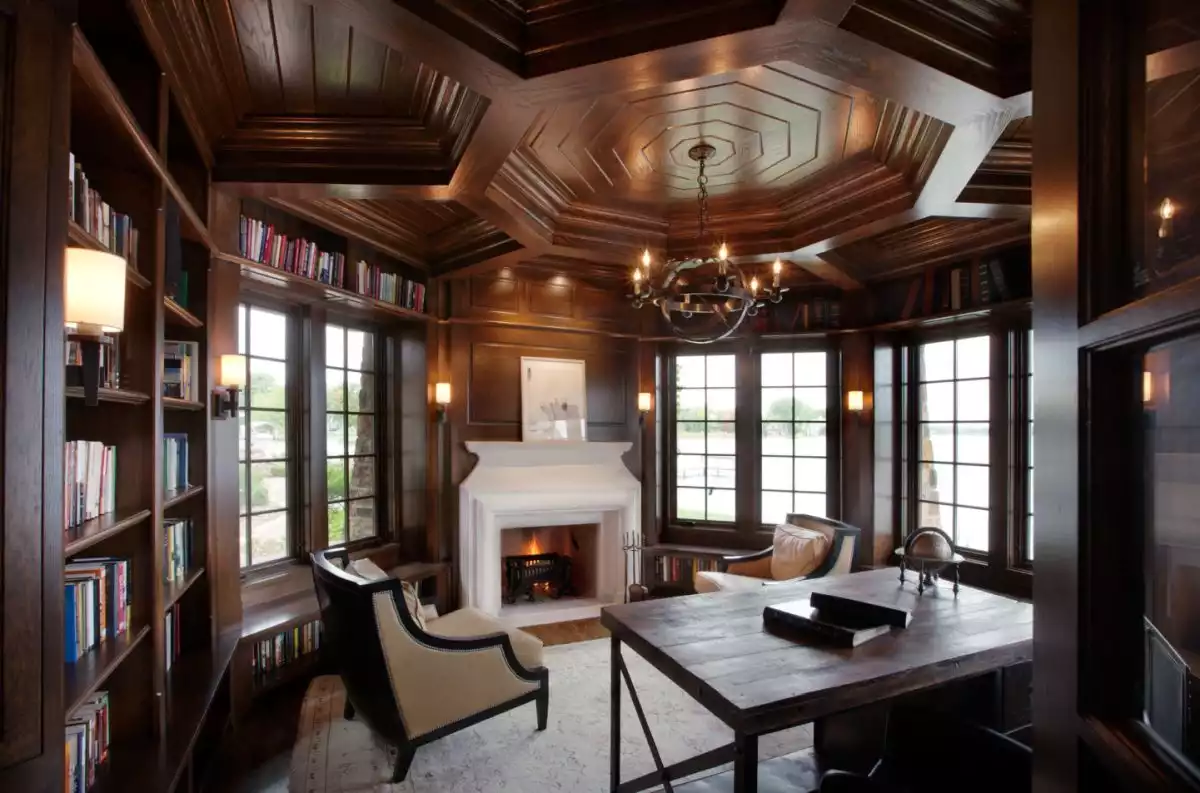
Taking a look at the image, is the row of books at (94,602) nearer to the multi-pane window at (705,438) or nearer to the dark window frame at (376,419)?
the dark window frame at (376,419)

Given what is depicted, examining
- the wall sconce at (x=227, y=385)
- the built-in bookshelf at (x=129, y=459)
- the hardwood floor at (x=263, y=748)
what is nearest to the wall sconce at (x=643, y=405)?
the hardwood floor at (x=263, y=748)

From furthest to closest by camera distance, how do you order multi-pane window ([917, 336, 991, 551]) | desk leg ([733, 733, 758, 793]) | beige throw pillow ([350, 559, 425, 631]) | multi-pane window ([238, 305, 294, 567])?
multi-pane window ([917, 336, 991, 551])
multi-pane window ([238, 305, 294, 567])
beige throw pillow ([350, 559, 425, 631])
desk leg ([733, 733, 758, 793])

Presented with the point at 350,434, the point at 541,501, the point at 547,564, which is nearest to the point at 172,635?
the point at 350,434

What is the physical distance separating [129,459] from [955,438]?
5.18 m

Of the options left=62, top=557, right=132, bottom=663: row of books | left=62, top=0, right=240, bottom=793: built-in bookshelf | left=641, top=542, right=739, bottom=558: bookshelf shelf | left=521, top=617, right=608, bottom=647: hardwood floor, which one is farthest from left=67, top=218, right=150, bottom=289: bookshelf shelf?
left=641, top=542, right=739, bottom=558: bookshelf shelf

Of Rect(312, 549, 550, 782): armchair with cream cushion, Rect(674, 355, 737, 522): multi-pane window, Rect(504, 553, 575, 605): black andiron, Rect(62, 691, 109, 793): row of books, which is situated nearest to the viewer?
Rect(62, 691, 109, 793): row of books

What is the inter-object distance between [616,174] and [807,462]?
3362 mm

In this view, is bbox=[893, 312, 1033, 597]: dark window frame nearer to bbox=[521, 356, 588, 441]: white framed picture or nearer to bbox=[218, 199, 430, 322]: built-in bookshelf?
bbox=[521, 356, 588, 441]: white framed picture

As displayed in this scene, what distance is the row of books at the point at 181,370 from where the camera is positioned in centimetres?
266

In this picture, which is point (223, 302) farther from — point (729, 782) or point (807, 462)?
point (807, 462)

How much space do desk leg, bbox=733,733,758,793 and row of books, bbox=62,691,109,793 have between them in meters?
1.83

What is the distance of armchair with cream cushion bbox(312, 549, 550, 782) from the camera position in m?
2.76

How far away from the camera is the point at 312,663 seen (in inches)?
154

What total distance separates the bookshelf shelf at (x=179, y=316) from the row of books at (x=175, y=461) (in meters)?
0.50
